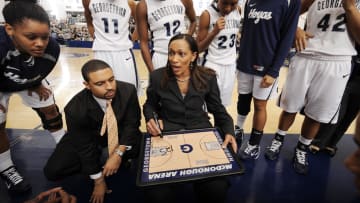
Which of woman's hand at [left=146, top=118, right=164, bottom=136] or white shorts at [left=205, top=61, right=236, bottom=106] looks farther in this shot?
white shorts at [left=205, top=61, right=236, bottom=106]

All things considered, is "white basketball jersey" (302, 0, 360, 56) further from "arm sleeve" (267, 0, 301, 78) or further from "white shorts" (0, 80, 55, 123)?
"white shorts" (0, 80, 55, 123)

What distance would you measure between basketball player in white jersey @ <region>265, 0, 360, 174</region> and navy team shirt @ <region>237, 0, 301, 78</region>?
14cm

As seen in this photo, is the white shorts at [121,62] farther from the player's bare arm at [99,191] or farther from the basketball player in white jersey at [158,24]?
the player's bare arm at [99,191]

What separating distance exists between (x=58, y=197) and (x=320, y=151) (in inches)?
93.3

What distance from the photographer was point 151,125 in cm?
143

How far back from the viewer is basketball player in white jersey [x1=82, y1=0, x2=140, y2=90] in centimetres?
193

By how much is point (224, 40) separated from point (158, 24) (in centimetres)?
64

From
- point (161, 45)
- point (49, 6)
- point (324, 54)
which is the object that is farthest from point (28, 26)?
point (49, 6)

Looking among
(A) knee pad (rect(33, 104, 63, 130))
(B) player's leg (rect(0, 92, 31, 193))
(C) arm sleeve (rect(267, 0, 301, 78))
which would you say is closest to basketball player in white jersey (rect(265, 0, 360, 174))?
(C) arm sleeve (rect(267, 0, 301, 78))

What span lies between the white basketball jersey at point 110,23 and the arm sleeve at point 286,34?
1.35m

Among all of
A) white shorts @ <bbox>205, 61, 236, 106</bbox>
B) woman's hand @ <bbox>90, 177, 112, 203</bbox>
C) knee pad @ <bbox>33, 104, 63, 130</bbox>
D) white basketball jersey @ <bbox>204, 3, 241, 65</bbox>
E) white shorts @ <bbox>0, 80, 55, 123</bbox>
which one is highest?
white basketball jersey @ <bbox>204, 3, 241, 65</bbox>

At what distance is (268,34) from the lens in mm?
1725

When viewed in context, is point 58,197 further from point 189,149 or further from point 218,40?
point 218,40

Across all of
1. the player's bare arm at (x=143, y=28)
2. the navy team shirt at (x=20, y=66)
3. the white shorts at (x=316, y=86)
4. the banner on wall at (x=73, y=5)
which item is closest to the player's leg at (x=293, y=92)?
the white shorts at (x=316, y=86)
